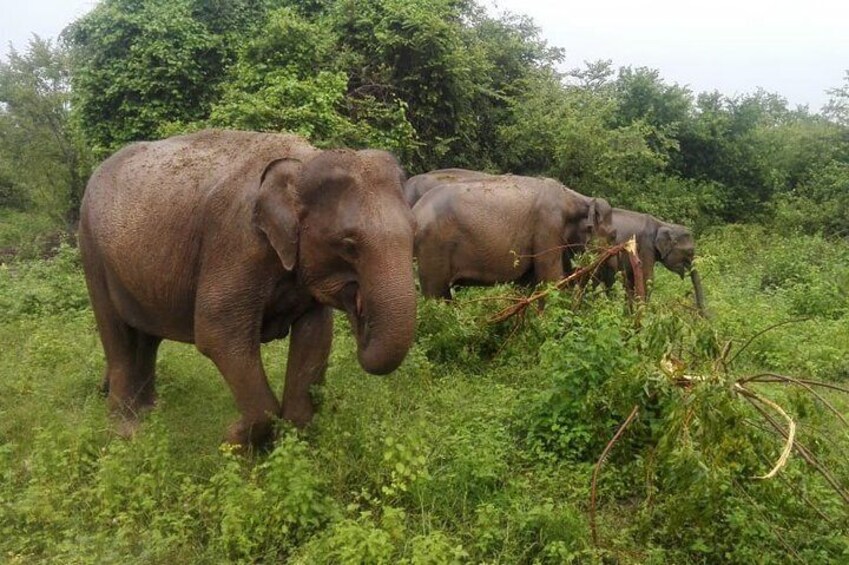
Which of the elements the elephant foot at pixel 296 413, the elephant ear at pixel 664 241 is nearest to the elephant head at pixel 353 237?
the elephant foot at pixel 296 413

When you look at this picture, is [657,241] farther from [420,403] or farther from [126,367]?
[126,367]

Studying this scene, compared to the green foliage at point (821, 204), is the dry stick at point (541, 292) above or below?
above

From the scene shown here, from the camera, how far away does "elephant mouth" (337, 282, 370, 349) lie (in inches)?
155

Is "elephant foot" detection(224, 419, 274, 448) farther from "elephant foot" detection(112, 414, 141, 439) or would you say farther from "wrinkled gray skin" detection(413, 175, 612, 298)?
"wrinkled gray skin" detection(413, 175, 612, 298)

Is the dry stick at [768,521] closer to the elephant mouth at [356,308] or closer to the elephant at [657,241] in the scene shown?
the elephant mouth at [356,308]

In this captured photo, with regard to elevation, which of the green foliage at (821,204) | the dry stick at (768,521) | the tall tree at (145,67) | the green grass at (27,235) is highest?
the tall tree at (145,67)

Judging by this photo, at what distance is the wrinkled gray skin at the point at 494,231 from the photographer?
27.1 feet

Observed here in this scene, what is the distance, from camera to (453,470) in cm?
421

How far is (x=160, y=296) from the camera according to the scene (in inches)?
184

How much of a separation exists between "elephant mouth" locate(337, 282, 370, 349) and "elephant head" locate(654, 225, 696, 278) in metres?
7.45

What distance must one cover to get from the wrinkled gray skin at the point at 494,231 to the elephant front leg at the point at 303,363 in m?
3.76

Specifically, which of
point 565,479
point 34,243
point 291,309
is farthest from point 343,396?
Answer: point 34,243

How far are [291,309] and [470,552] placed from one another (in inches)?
65.9

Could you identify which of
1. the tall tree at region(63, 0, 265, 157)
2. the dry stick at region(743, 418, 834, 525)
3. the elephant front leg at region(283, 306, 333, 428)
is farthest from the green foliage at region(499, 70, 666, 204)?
the dry stick at region(743, 418, 834, 525)
